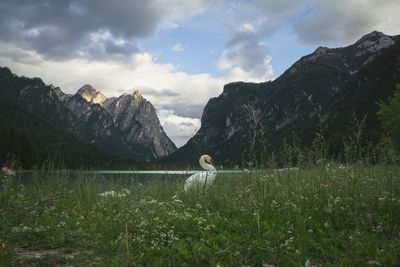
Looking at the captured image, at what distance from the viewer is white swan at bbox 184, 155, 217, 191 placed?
1194 centimetres

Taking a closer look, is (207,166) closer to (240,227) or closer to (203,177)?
(203,177)

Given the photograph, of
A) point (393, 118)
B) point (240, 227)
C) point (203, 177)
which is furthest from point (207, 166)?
point (393, 118)

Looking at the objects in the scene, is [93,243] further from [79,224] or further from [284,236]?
[284,236]

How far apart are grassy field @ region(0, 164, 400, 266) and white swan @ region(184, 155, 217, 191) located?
1.51m

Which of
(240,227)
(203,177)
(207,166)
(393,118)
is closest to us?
(240,227)

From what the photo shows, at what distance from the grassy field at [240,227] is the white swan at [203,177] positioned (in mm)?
1514

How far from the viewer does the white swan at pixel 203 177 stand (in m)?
11.9

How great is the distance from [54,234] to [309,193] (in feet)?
15.9

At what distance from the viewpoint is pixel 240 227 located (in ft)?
23.1

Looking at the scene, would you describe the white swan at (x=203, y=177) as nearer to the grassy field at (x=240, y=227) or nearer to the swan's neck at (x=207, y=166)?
the swan's neck at (x=207, y=166)

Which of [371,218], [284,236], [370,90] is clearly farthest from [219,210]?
[370,90]

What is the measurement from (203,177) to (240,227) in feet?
22.2

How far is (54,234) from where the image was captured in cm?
743

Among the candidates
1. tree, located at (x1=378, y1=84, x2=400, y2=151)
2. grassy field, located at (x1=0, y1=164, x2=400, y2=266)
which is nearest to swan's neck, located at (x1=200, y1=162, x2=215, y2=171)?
grassy field, located at (x1=0, y1=164, x2=400, y2=266)
